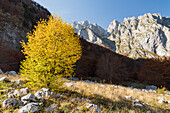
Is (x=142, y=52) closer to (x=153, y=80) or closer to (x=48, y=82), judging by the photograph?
(x=153, y=80)

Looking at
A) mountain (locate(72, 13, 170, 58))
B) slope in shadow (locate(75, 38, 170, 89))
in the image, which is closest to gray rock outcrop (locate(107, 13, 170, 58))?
mountain (locate(72, 13, 170, 58))

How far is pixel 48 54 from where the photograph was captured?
Result: 13.9 feet

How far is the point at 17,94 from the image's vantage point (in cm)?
347

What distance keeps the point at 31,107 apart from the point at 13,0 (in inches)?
803

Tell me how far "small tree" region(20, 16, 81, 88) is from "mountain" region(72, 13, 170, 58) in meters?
85.6

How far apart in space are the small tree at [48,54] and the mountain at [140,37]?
281 ft

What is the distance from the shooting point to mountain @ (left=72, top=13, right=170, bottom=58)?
331 ft

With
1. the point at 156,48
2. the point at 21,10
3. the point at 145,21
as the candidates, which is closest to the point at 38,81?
the point at 21,10

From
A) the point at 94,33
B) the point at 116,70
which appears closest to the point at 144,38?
the point at 94,33

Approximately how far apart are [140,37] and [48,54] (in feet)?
462

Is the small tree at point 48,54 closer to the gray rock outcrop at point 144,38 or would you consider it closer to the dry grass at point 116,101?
the dry grass at point 116,101

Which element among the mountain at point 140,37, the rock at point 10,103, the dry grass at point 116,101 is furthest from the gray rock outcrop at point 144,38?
the rock at point 10,103

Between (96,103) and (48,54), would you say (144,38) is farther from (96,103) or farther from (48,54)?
(48,54)

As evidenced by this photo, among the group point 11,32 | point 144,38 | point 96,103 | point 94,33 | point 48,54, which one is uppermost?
point 94,33
